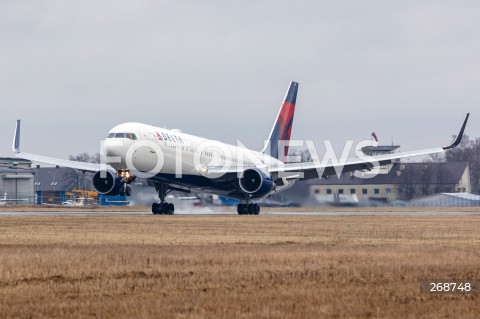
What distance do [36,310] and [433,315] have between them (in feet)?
21.6

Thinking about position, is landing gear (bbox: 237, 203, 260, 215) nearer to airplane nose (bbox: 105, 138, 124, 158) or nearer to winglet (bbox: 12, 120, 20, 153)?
airplane nose (bbox: 105, 138, 124, 158)

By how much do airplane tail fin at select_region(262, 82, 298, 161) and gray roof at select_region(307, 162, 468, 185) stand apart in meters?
26.3

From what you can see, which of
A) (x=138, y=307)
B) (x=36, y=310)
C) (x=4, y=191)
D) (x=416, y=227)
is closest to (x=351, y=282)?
(x=138, y=307)

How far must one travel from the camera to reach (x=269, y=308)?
15727 millimetres

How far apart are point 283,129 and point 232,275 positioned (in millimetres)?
56980

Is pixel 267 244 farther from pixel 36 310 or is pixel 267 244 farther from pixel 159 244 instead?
pixel 36 310

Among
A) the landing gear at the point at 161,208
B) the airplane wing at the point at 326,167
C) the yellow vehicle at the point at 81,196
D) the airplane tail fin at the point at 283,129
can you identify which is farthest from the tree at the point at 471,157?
the landing gear at the point at 161,208

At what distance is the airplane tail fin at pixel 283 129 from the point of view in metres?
A: 75.7

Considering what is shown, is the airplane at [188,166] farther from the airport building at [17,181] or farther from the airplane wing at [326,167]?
the airport building at [17,181]

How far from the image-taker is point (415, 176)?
379 ft

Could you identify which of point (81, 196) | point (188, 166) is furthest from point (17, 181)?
point (188, 166)

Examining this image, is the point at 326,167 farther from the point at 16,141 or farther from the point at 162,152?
the point at 16,141

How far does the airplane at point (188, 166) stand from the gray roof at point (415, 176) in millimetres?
35947

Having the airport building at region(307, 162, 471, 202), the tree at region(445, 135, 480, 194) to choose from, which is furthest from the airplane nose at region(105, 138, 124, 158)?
the tree at region(445, 135, 480, 194)
